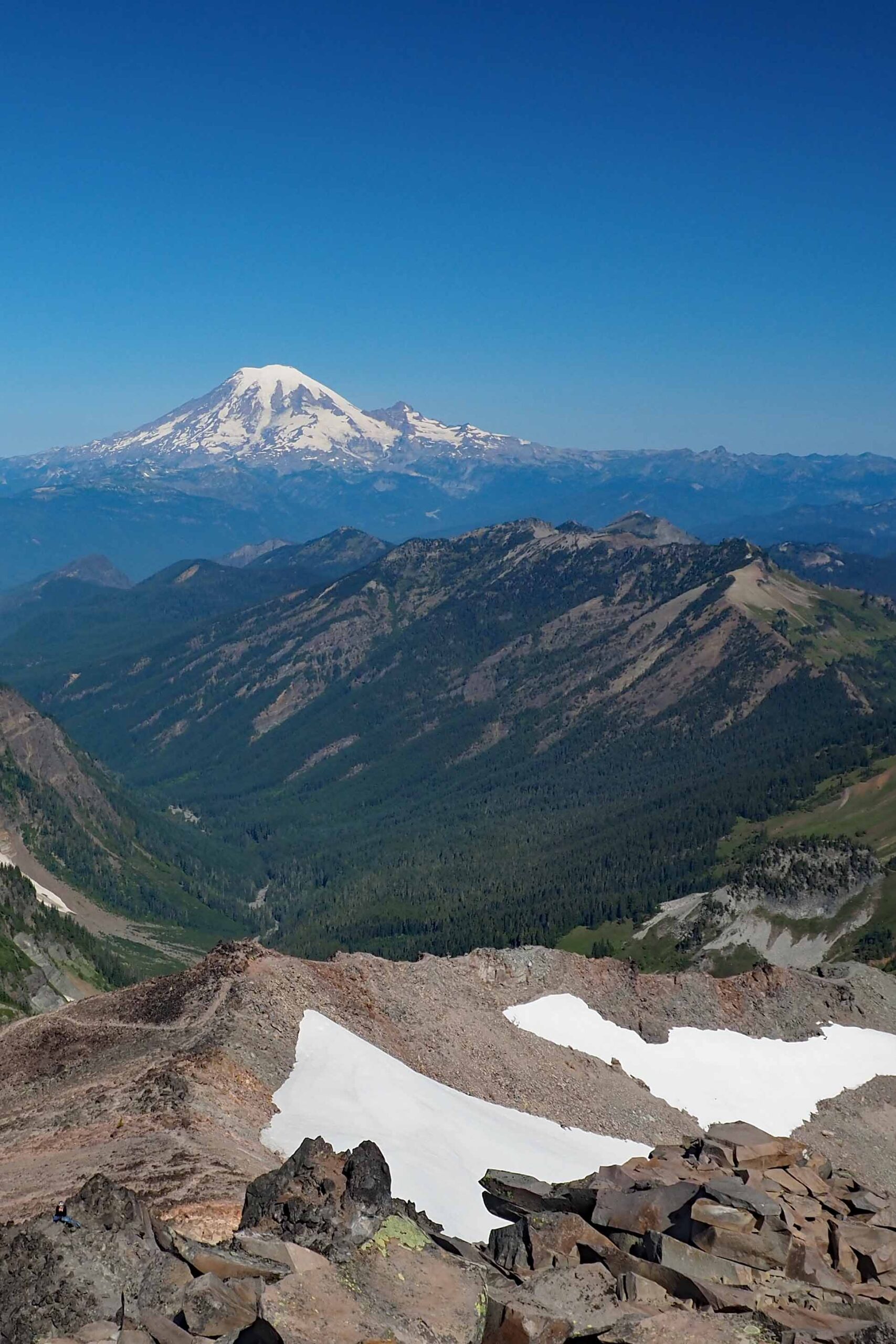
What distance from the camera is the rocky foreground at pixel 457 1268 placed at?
3206cm

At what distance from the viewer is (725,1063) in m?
89.4

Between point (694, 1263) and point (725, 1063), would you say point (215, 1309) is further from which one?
point (725, 1063)

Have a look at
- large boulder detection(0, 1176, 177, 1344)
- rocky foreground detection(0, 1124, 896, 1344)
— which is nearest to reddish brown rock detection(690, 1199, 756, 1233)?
rocky foreground detection(0, 1124, 896, 1344)

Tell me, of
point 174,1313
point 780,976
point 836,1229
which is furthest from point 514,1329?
point 780,976

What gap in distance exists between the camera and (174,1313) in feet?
103

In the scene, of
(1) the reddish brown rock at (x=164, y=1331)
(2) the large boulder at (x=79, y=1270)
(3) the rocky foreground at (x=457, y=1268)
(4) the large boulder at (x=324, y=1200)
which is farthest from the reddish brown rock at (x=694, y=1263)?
(1) the reddish brown rock at (x=164, y=1331)

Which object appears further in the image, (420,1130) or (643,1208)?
(420,1130)

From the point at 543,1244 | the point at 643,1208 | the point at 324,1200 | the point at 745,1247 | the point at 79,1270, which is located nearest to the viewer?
the point at 79,1270

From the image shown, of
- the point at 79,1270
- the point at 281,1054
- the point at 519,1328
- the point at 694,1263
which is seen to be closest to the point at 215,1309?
the point at 79,1270

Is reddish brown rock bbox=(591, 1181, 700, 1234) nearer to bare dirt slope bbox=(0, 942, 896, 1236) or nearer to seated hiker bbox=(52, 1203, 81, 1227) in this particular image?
bare dirt slope bbox=(0, 942, 896, 1236)

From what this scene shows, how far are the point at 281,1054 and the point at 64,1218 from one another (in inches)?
1280

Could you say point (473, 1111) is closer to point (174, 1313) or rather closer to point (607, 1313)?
point (607, 1313)

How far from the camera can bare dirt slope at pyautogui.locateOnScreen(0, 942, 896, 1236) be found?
163 ft

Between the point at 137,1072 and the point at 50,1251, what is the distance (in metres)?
27.7
